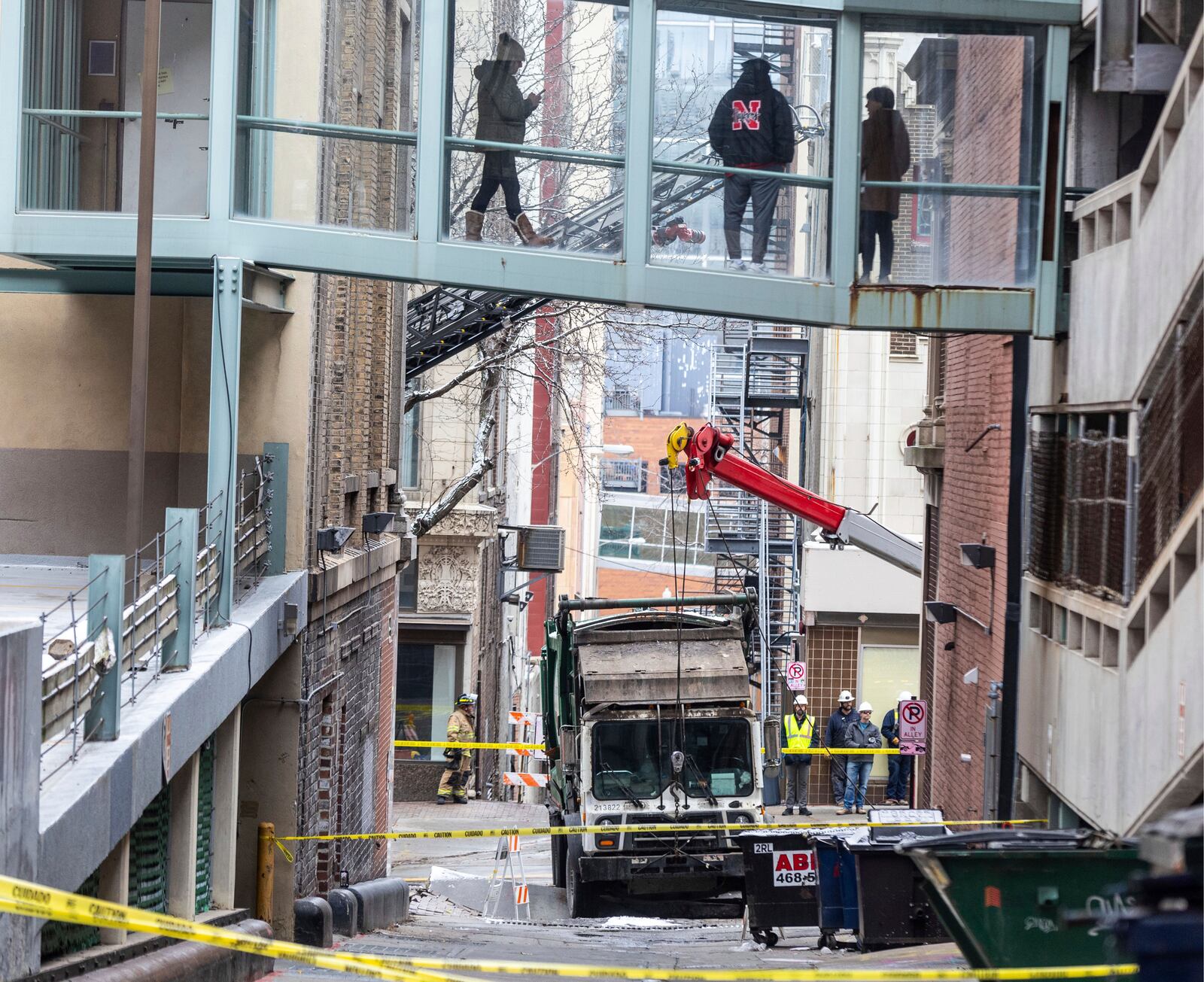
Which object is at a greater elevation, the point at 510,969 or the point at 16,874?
the point at 16,874

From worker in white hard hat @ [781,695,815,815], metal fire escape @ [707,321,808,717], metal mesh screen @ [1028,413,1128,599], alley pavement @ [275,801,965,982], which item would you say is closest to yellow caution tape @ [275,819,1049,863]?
alley pavement @ [275,801,965,982]

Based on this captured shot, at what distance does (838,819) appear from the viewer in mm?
21844

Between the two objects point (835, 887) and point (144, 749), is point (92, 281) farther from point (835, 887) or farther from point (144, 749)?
point (835, 887)

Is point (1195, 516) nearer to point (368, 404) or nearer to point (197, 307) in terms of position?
point (197, 307)

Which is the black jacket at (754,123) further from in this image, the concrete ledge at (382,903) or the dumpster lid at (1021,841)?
the concrete ledge at (382,903)

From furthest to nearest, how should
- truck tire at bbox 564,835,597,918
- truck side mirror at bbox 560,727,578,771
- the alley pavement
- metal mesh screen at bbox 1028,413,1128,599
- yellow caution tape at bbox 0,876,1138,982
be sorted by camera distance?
truck side mirror at bbox 560,727,578,771 → truck tire at bbox 564,835,597,918 → the alley pavement → metal mesh screen at bbox 1028,413,1128,599 → yellow caution tape at bbox 0,876,1138,982

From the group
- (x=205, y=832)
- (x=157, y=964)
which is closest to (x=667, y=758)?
(x=205, y=832)

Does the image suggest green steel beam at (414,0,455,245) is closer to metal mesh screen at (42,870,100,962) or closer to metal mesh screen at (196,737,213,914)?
metal mesh screen at (196,737,213,914)

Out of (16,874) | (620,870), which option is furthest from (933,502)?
(16,874)

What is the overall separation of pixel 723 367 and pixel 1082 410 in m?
25.0

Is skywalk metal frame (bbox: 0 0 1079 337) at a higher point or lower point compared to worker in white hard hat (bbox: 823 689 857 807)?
higher

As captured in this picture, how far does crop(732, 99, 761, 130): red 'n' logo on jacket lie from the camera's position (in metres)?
12.5

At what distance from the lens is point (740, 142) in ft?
41.4

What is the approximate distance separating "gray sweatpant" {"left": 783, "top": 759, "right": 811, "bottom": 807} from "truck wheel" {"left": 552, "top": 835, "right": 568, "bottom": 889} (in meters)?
5.59
